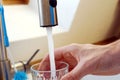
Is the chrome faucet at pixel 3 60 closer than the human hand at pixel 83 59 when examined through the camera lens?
No

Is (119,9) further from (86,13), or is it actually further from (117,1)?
(86,13)

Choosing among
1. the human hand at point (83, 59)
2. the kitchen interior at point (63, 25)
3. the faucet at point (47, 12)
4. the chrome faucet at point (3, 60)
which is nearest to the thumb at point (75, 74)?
the human hand at point (83, 59)

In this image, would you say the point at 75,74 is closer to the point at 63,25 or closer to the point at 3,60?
the point at 3,60

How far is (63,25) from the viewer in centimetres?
117

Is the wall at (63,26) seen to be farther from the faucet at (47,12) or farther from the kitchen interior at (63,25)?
the faucet at (47,12)

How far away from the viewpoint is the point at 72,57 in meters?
0.73

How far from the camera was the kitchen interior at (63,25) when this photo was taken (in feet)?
3.34

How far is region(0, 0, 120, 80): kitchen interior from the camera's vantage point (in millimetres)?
1019

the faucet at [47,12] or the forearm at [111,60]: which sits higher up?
the faucet at [47,12]

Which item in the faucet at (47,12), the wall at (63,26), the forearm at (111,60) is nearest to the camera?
the faucet at (47,12)

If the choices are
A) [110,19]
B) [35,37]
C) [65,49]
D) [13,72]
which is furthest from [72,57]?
[110,19]

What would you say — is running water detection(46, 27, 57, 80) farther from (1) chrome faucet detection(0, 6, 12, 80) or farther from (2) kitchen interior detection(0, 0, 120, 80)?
(2) kitchen interior detection(0, 0, 120, 80)

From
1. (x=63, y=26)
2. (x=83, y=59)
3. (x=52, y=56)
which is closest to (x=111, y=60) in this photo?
(x=83, y=59)

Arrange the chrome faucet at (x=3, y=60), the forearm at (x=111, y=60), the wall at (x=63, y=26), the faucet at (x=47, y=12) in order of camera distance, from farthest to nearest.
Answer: the wall at (x=63, y=26) < the chrome faucet at (x=3, y=60) < the forearm at (x=111, y=60) < the faucet at (x=47, y=12)
